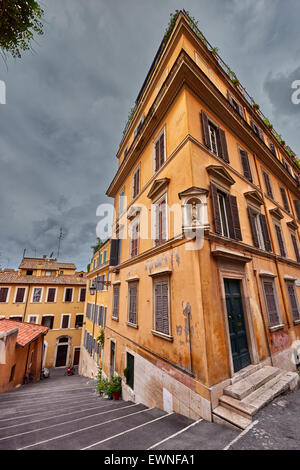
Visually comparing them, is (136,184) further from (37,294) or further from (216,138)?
(37,294)

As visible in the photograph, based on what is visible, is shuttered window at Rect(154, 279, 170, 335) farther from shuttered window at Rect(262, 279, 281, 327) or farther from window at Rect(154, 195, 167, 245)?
shuttered window at Rect(262, 279, 281, 327)

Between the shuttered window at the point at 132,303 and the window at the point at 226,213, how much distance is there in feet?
14.2

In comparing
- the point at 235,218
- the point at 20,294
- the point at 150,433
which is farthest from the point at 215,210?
the point at 20,294

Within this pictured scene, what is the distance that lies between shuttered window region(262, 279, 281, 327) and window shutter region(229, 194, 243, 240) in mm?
2296

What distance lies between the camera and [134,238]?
29.5 ft

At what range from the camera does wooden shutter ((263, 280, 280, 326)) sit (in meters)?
6.74

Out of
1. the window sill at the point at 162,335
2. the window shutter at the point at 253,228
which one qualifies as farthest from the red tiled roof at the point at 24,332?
the window shutter at the point at 253,228

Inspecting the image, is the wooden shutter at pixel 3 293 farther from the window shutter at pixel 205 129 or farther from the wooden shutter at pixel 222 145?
the wooden shutter at pixel 222 145

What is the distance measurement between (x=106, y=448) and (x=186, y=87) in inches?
385

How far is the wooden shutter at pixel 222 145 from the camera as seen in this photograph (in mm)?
7203

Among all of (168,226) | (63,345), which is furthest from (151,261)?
(63,345)

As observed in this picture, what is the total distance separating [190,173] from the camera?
18.3 ft

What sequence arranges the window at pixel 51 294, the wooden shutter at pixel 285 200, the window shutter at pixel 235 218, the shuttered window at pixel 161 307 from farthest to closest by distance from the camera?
1. the window at pixel 51 294
2. the wooden shutter at pixel 285 200
3. the window shutter at pixel 235 218
4. the shuttered window at pixel 161 307

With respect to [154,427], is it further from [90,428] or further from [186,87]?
[186,87]
